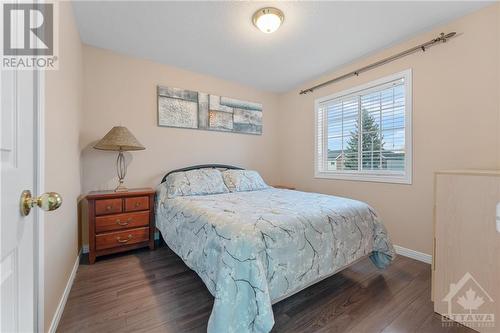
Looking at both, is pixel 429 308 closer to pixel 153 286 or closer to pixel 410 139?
pixel 410 139

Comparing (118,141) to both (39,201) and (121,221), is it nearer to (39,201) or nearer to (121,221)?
(121,221)

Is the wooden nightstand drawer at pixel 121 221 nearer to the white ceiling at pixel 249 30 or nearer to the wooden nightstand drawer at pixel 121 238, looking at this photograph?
the wooden nightstand drawer at pixel 121 238

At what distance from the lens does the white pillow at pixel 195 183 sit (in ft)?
8.30

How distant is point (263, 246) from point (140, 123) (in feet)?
8.02

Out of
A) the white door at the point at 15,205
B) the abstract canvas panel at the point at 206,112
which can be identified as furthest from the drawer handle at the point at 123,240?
the white door at the point at 15,205

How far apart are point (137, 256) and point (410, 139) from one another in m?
3.34

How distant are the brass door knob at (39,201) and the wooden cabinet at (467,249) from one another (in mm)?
2213

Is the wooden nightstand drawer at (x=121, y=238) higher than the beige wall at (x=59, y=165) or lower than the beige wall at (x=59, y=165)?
lower

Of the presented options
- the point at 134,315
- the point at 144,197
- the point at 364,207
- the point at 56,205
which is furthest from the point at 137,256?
the point at 364,207

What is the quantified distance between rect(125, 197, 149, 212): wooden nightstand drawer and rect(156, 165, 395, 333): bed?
51cm

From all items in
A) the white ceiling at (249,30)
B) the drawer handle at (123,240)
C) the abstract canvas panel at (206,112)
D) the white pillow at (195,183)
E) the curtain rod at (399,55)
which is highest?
the white ceiling at (249,30)

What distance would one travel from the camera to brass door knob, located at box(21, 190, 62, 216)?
60 cm

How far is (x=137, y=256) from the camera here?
2.45 metres

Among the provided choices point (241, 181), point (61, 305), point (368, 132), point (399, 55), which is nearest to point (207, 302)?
point (61, 305)
